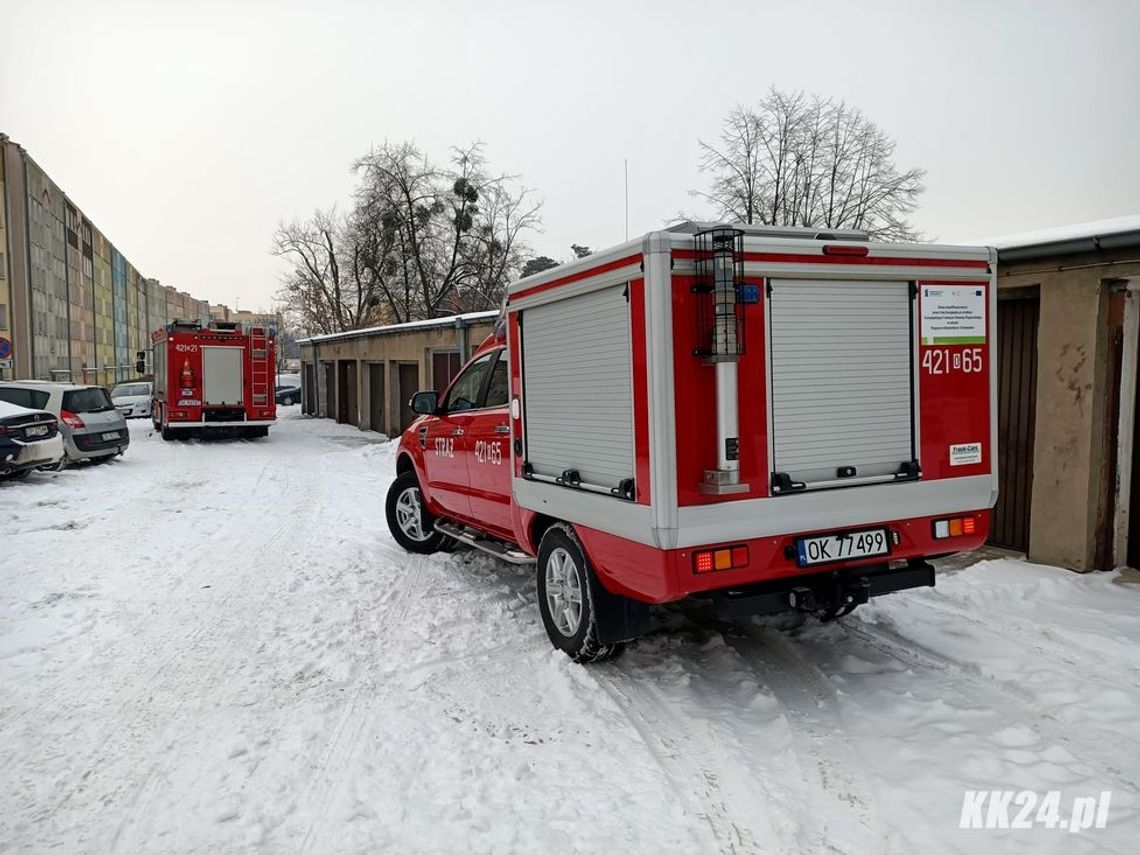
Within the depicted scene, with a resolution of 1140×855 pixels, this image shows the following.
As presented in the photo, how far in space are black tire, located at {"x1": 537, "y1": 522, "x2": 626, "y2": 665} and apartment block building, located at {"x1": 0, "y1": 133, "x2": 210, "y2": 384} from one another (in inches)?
710

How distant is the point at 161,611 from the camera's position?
5.92 m

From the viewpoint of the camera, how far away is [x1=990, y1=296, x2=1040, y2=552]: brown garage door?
703 centimetres

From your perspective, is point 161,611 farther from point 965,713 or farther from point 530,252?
point 530,252

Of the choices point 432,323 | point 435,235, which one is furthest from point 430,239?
point 432,323

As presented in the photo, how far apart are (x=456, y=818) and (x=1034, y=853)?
2099 millimetres

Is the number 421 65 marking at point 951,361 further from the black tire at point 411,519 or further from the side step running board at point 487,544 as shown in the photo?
the black tire at point 411,519

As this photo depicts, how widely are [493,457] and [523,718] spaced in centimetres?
226

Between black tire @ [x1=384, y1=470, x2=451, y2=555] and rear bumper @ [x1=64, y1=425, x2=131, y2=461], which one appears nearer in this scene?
black tire @ [x1=384, y1=470, x2=451, y2=555]

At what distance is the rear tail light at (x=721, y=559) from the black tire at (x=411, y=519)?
4243 mm

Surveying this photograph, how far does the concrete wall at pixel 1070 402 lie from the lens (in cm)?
622

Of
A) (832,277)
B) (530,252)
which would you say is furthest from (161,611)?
(530,252)

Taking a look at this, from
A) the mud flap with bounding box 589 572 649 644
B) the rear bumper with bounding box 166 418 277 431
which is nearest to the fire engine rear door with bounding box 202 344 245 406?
the rear bumper with bounding box 166 418 277 431

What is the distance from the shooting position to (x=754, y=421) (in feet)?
12.8

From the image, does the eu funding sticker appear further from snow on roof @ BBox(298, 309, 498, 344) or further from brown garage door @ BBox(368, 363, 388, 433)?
brown garage door @ BBox(368, 363, 388, 433)
